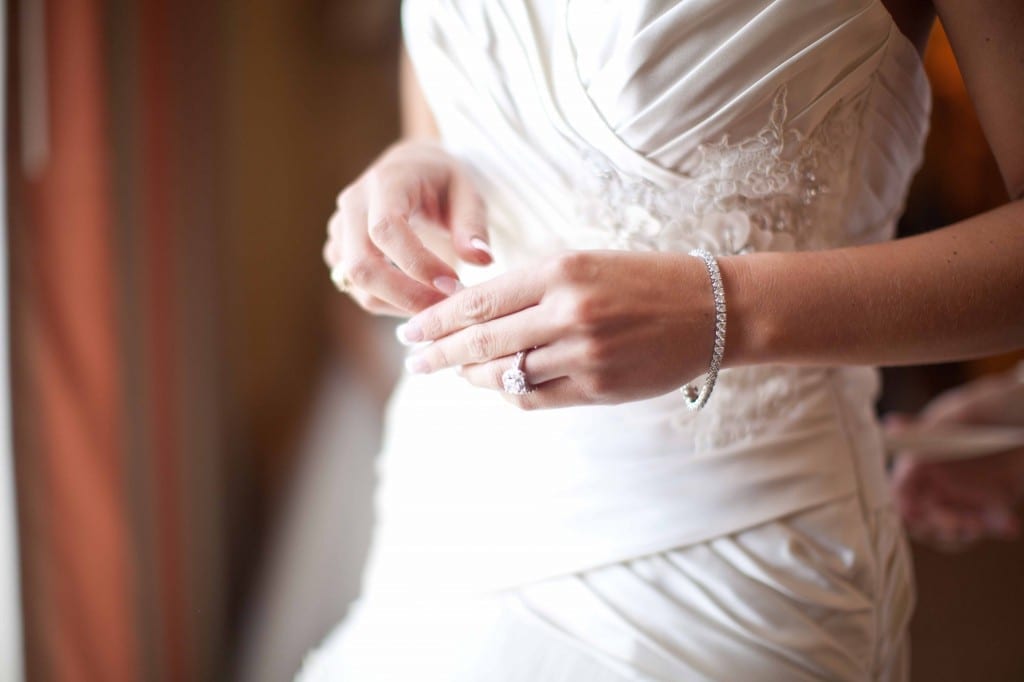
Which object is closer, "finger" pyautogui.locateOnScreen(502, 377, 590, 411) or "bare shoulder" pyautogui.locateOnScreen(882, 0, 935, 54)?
"finger" pyautogui.locateOnScreen(502, 377, 590, 411)

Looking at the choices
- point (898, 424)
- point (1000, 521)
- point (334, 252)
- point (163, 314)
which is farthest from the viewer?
point (163, 314)

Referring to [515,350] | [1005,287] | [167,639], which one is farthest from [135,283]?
[1005,287]

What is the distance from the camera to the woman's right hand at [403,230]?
2.01ft

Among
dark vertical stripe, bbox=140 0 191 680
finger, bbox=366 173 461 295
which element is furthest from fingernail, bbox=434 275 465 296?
dark vertical stripe, bbox=140 0 191 680

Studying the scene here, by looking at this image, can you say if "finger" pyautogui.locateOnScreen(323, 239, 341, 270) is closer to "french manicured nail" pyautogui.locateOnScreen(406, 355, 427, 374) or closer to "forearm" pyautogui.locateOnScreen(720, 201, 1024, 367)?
"french manicured nail" pyautogui.locateOnScreen(406, 355, 427, 374)

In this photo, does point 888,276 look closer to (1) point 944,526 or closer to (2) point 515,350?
(2) point 515,350

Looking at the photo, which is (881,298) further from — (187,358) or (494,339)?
(187,358)

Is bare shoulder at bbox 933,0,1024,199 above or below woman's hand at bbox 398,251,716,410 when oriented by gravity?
above

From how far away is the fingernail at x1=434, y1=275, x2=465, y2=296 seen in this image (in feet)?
2.01

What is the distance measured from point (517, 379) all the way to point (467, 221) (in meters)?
0.19

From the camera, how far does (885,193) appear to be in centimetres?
74

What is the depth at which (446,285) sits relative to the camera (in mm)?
614

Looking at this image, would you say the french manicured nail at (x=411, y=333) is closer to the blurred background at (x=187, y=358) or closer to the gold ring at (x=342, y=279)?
the gold ring at (x=342, y=279)

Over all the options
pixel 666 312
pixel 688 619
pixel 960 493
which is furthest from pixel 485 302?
pixel 960 493
